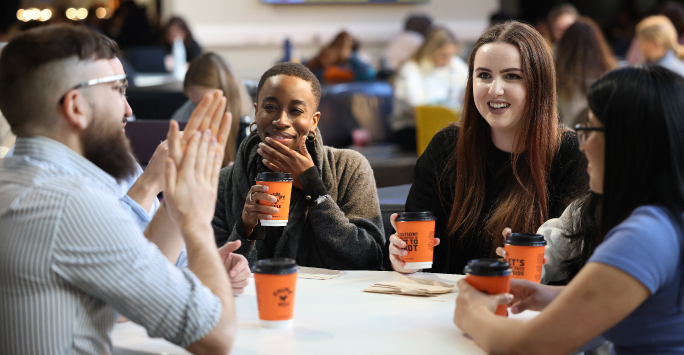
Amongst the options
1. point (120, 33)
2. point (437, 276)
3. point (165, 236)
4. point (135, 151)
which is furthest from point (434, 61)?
point (165, 236)

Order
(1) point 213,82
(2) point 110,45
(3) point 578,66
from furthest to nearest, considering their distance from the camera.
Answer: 1. (3) point 578,66
2. (1) point 213,82
3. (2) point 110,45

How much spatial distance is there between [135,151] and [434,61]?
16.1 feet

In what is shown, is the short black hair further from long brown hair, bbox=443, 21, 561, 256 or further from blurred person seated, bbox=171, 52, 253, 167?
blurred person seated, bbox=171, 52, 253, 167

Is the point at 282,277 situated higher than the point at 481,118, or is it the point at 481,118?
the point at 481,118

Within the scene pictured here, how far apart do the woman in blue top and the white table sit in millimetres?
93

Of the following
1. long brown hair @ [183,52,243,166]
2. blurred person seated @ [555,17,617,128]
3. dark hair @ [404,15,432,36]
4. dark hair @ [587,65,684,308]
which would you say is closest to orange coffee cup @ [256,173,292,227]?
dark hair @ [587,65,684,308]

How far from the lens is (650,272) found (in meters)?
1.21

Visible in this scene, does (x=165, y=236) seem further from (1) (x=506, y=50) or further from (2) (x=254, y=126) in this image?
(1) (x=506, y=50)

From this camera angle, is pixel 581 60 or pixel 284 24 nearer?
pixel 581 60

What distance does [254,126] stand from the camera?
2.49 metres

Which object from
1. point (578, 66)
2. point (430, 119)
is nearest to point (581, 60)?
point (578, 66)

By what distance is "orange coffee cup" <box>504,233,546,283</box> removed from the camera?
5.38ft

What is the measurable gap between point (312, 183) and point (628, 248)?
3.76 ft

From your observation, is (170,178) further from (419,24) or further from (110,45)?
(419,24)
